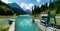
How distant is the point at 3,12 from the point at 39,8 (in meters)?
26.5

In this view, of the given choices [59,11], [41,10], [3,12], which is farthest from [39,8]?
[59,11]

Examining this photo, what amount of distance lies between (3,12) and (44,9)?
3017 centimetres

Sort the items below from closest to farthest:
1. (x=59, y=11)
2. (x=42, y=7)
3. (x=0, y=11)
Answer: (x=59, y=11)
(x=0, y=11)
(x=42, y=7)

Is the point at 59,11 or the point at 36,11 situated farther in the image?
the point at 36,11

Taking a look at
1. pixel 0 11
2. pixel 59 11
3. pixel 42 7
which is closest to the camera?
pixel 59 11

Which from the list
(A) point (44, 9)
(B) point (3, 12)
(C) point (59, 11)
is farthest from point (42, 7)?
(C) point (59, 11)

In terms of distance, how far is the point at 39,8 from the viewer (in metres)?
114

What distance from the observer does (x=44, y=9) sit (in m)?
115

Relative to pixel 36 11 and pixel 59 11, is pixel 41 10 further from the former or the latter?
pixel 59 11

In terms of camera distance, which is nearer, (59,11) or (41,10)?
(59,11)

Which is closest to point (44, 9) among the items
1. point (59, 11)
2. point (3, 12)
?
point (3, 12)

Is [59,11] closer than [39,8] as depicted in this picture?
Yes

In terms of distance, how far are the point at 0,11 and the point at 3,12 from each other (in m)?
3.56

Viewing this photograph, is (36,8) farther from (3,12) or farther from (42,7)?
(3,12)
